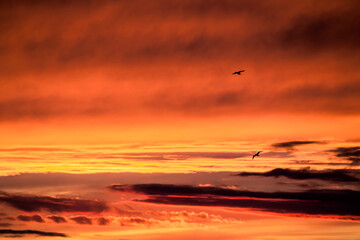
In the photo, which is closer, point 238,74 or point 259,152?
point 238,74

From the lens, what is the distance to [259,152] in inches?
4301

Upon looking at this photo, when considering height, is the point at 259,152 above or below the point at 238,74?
below

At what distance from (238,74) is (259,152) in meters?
26.4

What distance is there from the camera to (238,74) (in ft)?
295
